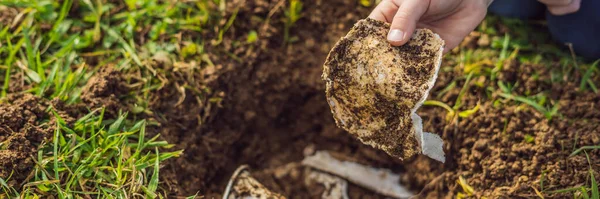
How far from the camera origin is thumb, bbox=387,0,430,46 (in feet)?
5.14

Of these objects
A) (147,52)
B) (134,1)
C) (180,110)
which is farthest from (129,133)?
(134,1)

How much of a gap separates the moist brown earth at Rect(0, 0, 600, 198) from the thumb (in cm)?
58

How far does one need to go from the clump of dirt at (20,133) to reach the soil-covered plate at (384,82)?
0.98 metres

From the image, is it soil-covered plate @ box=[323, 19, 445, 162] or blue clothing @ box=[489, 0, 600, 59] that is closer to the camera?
soil-covered plate @ box=[323, 19, 445, 162]

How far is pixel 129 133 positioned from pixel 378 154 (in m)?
1.02

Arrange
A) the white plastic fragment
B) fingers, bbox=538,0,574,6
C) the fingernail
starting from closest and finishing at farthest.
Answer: the fingernail < fingers, bbox=538,0,574,6 < the white plastic fragment

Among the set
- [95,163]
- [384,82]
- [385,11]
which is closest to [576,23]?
[385,11]

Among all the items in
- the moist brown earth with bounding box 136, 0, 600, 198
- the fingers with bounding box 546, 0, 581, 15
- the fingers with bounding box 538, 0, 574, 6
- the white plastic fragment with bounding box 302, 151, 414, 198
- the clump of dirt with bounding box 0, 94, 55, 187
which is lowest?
the white plastic fragment with bounding box 302, 151, 414, 198

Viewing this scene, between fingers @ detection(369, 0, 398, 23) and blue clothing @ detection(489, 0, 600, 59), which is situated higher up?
fingers @ detection(369, 0, 398, 23)

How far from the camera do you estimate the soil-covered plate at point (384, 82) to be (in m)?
1.57

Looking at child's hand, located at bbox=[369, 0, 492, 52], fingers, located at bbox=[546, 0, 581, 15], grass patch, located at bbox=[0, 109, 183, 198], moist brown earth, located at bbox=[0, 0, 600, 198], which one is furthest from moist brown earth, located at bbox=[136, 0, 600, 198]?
child's hand, located at bbox=[369, 0, 492, 52]

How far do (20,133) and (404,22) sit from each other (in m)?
1.26

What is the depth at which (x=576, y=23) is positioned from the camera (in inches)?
81.3

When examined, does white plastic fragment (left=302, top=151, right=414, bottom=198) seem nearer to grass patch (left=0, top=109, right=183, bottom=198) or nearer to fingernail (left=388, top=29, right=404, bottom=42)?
grass patch (left=0, top=109, right=183, bottom=198)
